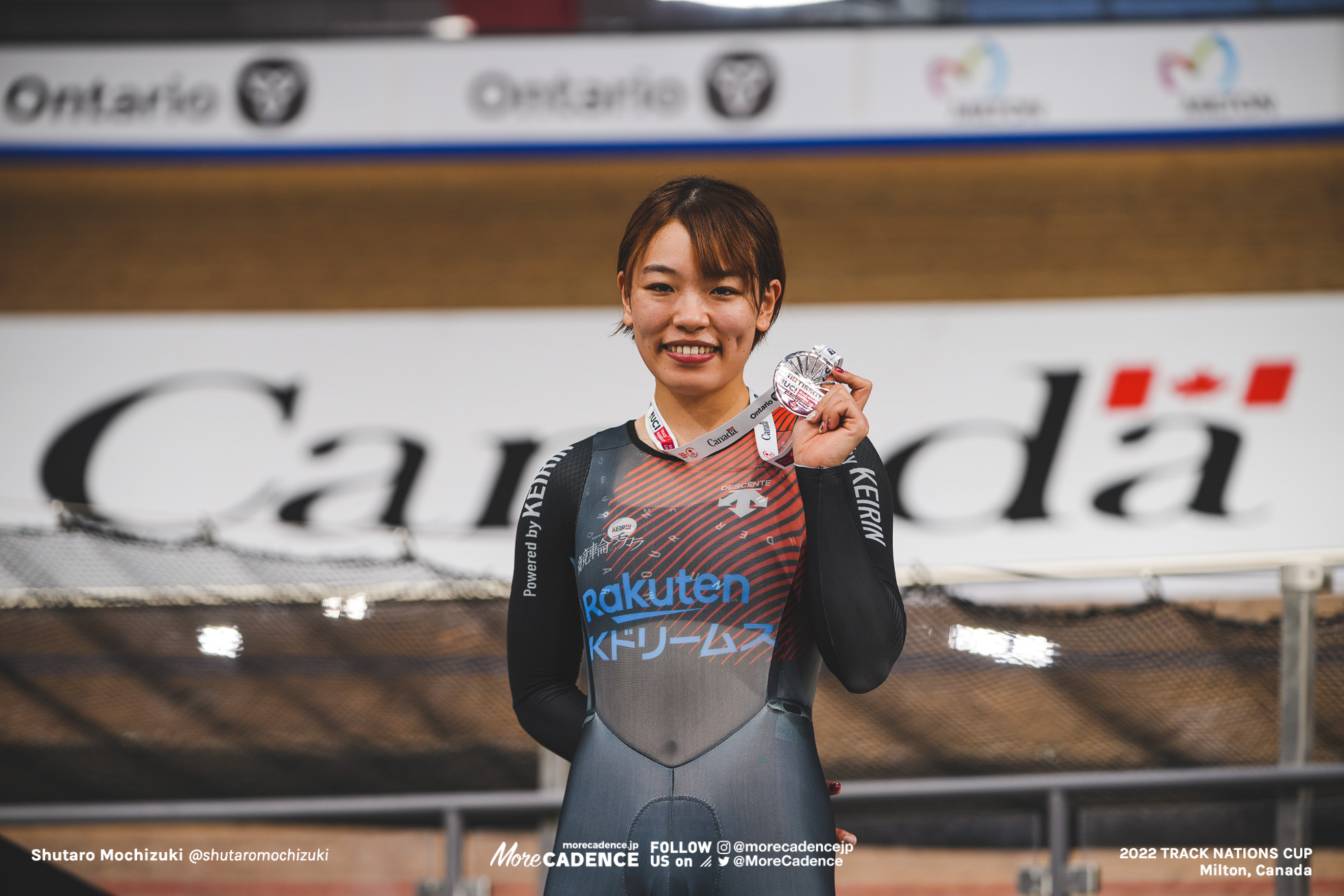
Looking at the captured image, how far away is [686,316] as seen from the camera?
1.84 m

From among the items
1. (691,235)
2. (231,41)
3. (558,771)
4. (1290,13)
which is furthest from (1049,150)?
(691,235)

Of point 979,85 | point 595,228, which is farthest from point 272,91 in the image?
point 979,85

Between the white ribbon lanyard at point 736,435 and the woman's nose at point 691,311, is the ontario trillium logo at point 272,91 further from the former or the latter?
the woman's nose at point 691,311

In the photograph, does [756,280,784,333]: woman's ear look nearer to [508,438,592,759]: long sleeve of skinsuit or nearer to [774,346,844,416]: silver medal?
[774,346,844,416]: silver medal

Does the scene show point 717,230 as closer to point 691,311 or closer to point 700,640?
point 691,311

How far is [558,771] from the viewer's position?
12.1ft

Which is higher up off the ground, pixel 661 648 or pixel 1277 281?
pixel 1277 281

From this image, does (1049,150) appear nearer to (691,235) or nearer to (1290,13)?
(1290,13)

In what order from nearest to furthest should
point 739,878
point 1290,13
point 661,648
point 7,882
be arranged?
1. point 739,878
2. point 661,648
3. point 7,882
4. point 1290,13

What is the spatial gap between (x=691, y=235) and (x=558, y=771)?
232cm

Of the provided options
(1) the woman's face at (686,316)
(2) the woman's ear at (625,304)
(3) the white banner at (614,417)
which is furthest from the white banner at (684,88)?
(1) the woman's face at (686,316)

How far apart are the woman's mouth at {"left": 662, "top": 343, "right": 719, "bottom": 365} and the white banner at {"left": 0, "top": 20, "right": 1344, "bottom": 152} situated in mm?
8766

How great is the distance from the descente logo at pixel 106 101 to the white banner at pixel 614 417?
6.18 feet

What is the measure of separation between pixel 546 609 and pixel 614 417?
27.6ft
